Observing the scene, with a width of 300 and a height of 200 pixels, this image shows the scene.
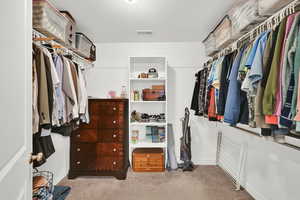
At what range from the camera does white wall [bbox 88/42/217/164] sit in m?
3.09

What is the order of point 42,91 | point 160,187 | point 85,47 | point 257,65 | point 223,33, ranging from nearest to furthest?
point 257,65
point 42,91
point 223,33
point 160,187
point 85,47

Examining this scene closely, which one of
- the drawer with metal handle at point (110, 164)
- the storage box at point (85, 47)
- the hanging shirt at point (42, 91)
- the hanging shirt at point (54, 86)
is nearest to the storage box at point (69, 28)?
the storage box at point (85, 47)

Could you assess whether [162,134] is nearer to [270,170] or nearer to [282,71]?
[270,170]

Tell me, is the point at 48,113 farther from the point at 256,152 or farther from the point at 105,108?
the point at 256,152

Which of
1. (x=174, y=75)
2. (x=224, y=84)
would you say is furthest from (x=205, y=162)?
(x=224, y=84)

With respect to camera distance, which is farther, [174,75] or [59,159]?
[174,75]

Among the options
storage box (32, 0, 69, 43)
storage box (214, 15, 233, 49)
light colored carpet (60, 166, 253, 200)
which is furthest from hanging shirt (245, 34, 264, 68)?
storage box (32, 0, 69, 43)

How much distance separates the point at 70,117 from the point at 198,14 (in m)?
1.93

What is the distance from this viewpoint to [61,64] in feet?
5.50

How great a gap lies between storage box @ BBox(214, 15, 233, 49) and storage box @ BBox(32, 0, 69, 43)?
1.87 m

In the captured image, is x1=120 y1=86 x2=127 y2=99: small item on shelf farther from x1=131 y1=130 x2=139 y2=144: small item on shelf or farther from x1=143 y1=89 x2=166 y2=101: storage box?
x1=131 y1=130 x2=139 y2=144: small item on shelf

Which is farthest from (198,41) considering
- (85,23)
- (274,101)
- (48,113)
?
(48,113)

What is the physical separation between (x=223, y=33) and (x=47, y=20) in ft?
6.40

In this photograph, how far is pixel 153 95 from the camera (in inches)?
113
